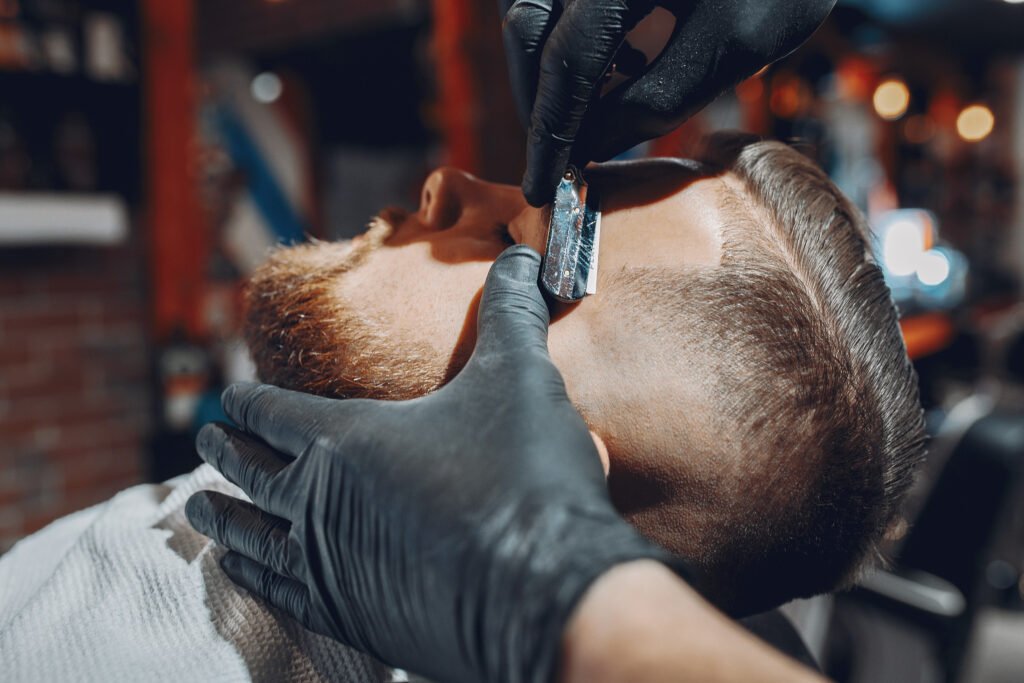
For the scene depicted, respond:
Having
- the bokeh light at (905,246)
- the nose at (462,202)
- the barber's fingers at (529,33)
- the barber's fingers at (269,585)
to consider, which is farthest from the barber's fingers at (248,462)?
the bokeh light at (905,246)

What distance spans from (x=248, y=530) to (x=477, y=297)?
448 mm

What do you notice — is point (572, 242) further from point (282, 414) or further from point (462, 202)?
point (282, 414)

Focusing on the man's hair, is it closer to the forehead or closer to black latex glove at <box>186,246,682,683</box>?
the forehead

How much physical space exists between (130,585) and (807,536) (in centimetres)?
97

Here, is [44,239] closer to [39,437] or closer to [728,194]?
[39,437]

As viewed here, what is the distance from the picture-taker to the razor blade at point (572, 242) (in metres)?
0.98

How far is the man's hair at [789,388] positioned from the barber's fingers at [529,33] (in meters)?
0.33

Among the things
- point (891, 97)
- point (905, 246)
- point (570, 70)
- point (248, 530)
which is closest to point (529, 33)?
point (570, 70)

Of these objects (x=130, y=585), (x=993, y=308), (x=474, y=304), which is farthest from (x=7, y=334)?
(x=993, y=308)

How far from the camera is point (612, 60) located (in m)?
0.99

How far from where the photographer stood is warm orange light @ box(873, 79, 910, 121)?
317 inches

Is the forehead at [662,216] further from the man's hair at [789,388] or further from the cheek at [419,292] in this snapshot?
the cheek at [419,292]

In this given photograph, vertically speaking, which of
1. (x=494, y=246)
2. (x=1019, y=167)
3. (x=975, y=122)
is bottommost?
(x=494, y=246)

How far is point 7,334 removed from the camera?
2898 millimetres
